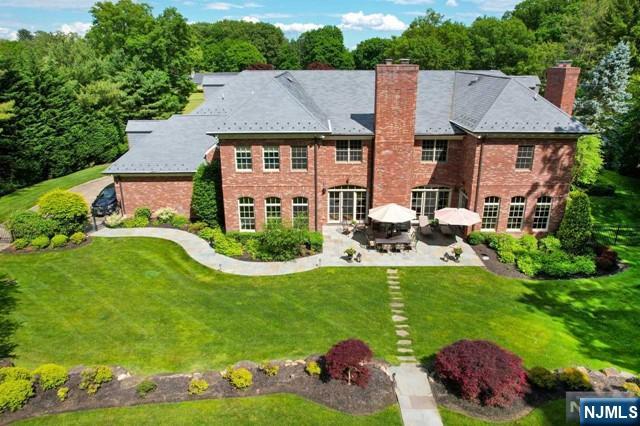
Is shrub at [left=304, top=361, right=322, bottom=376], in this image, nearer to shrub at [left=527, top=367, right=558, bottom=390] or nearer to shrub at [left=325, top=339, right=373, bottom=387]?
shrub at [left=325, top=339, right=373, bottom=387]

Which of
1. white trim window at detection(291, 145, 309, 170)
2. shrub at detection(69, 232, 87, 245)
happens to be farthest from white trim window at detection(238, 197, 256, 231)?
shrub at detection(69, 232, 87, 245)

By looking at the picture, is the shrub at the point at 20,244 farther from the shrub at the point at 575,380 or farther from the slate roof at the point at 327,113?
the shrub at the point at 575,380

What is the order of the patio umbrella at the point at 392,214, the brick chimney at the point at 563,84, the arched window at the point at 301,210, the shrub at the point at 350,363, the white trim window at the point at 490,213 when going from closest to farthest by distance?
the shrub at the point at 350,363 < the patio umbrella at the point at 392,214 < the white trim window at the point at 490,213 < the arched window at the point at 301,210 < the brick chimney at the point at 563,84

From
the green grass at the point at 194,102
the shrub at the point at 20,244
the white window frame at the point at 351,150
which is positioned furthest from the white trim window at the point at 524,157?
the green grass at the point at 194,102

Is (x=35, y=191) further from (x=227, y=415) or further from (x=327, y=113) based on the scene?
(x=227, y=415)

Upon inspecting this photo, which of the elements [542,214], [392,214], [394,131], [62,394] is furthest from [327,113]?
[62,394]

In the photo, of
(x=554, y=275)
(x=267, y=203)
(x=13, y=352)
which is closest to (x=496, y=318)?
(x=554, y=275)

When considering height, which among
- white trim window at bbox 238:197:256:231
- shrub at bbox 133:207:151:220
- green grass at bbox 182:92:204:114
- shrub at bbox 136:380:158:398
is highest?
green grass at bbox 182:92:204:114
